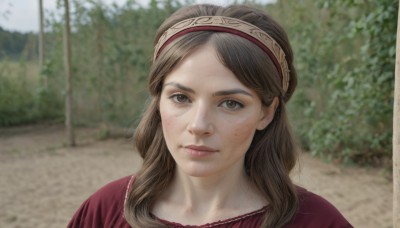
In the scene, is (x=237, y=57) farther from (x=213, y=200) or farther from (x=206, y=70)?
(x=213, y=200)

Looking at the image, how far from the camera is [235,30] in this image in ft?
4.24

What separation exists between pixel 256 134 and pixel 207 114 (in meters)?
0.31

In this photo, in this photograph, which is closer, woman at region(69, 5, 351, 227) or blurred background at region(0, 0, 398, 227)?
woman at region(69, 5, 351, 227)

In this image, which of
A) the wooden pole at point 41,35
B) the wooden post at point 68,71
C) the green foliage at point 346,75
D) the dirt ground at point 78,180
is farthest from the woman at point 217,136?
the wooden pole at point 41,35

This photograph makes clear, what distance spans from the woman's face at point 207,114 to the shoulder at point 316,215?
0.86ft

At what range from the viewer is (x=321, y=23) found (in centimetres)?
759

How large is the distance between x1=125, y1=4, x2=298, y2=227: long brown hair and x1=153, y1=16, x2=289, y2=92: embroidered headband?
2 cm

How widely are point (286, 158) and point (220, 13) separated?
1.78 ft

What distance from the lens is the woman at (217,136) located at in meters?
1.27

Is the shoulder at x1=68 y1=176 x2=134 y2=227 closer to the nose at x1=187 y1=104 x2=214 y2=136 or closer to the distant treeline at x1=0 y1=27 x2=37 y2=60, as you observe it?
the nose at x1=187 y1=104 x2=214 y2=136

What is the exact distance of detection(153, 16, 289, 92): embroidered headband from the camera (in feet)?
4.25

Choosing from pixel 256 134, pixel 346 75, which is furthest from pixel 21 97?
pixel 256 134

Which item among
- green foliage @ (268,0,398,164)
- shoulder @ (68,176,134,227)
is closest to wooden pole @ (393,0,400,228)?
shoulder @ (68,176,134,227)

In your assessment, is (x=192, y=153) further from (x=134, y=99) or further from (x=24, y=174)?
(x=134, y=99)
